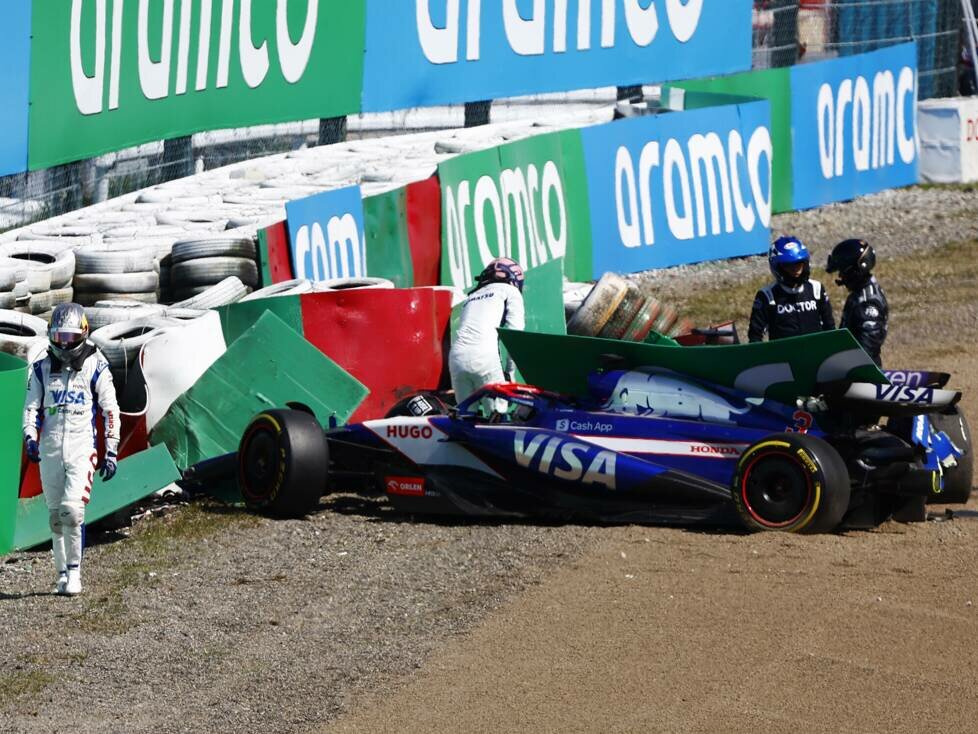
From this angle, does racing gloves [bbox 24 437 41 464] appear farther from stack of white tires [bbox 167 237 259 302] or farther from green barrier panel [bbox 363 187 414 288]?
green barrier panel [bbox 363 187 414 288]

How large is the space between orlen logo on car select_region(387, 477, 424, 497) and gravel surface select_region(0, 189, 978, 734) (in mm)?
214

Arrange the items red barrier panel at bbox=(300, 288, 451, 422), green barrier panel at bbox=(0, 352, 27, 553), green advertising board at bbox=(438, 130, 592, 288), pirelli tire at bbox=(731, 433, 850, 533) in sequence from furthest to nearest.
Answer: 1. green advertising board at bbox=(438, 130, 592, 288)
2. red barrier panel at bbox=(300, 288, 451, 422)
3. green barrier panel at bbox=(0, 352, 27, 553)
4. pirelli tire at bbox=(731, 433, 850, 533)

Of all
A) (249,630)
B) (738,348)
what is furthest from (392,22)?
(249,630)

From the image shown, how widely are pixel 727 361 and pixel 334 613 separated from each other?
2949 mm

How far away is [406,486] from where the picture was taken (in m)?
10.6

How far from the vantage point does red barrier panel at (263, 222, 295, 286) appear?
14.0m

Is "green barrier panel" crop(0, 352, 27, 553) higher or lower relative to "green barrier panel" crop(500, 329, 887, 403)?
lower

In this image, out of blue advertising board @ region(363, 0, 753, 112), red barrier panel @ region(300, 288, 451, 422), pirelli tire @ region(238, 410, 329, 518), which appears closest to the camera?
pirelli tire @ region(238, 410, 329, 518)

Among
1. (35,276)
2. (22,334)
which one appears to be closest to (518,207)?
(35,276)

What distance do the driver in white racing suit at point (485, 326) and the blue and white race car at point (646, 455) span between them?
1103 mm

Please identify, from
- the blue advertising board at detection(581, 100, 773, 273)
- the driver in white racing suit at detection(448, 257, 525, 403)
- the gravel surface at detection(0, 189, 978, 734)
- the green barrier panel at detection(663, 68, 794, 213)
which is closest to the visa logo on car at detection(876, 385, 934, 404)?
the gravel surface at detection(0, 189, 978, 734)

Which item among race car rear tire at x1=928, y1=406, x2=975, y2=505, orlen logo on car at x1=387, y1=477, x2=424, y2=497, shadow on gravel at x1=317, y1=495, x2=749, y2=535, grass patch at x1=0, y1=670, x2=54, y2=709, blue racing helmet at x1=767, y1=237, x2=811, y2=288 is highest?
blue racing helmet at x1=767, y1=237, x2=811, y2=288

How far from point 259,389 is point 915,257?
12092mm

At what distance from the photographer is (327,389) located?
38.2ft
